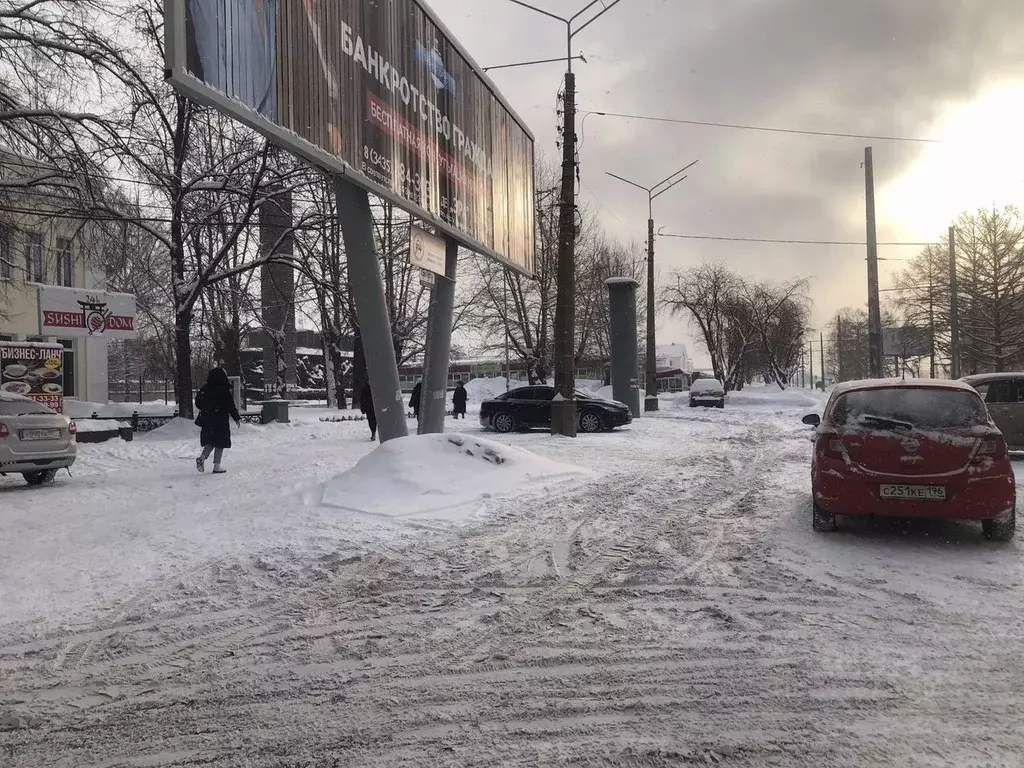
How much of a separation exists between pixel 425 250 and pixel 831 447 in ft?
23.2

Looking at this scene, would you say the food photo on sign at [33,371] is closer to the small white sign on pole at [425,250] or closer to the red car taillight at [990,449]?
the small white sign on pole at [425,250]

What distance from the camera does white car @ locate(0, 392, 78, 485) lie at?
10.4 meters

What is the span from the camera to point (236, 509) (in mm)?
8148

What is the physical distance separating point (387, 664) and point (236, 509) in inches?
197

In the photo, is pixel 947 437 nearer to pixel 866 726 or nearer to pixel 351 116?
pixel 866 726

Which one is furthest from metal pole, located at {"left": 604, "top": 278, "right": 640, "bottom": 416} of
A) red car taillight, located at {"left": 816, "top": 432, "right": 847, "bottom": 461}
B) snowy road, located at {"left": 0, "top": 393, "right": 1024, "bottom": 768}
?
red car taillight, located at {"left": 816, "top": 432, "right": 847, "bottom": 461}

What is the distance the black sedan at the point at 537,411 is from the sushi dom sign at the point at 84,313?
34.7 ft

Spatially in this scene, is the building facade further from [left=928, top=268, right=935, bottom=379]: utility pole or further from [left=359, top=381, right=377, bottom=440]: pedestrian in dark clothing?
[left=928, top=268, right=935, bottom=379]: utility pole

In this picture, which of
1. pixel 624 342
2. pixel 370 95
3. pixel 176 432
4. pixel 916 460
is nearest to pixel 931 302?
pixel 624 342

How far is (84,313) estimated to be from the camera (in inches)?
752

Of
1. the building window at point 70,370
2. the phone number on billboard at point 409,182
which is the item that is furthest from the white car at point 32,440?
the building window at point 70,370

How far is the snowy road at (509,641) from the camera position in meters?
2.97

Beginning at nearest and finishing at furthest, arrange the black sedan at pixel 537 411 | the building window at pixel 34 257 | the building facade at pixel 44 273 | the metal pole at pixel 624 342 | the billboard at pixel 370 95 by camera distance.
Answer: the billboard at pixel 370 95 < the building window at pixel 34 257 < the building facade at pixel 44 273 < the black sedan at pixel 537 411 < the metal pole at pixel 624 342

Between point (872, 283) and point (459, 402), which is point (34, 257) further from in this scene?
point (872, 283)
